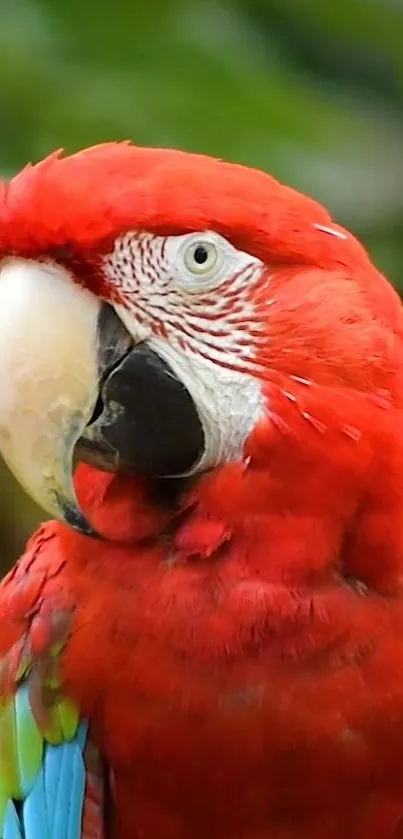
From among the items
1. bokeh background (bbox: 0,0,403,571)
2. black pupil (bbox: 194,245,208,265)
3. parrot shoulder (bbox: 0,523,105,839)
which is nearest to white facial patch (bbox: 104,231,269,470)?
black pupil (bbox: 194,245,208,265)

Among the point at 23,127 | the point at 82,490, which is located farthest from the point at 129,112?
the point at 82,490

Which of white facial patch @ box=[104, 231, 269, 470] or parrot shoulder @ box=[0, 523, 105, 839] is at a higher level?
white facial patch @ box=[104, 231, 269, 470]

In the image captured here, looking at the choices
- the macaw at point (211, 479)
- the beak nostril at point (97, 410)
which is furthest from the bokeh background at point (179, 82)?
the beak nostril at point (97, 410)

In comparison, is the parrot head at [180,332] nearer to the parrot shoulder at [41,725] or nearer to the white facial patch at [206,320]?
the white facial patch at [206,320]

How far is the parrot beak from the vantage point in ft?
2.98

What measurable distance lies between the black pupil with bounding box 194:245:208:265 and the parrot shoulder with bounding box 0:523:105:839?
27cm

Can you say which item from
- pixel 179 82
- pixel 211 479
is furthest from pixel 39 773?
pixel 179 82

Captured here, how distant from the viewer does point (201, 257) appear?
94 cm

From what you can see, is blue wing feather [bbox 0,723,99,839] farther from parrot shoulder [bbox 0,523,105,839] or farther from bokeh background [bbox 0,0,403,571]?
bokeh background [bbox 0,0,403,571]

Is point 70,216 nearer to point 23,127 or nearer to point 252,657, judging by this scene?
point 252,657

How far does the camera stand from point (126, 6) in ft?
5.00

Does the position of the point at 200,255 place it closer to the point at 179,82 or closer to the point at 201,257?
the point at 201,257

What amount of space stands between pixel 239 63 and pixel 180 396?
671 millimetres

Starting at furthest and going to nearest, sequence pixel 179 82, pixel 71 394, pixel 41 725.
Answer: pixel 179 82 → pixel 41 725 → pixel 71 394
